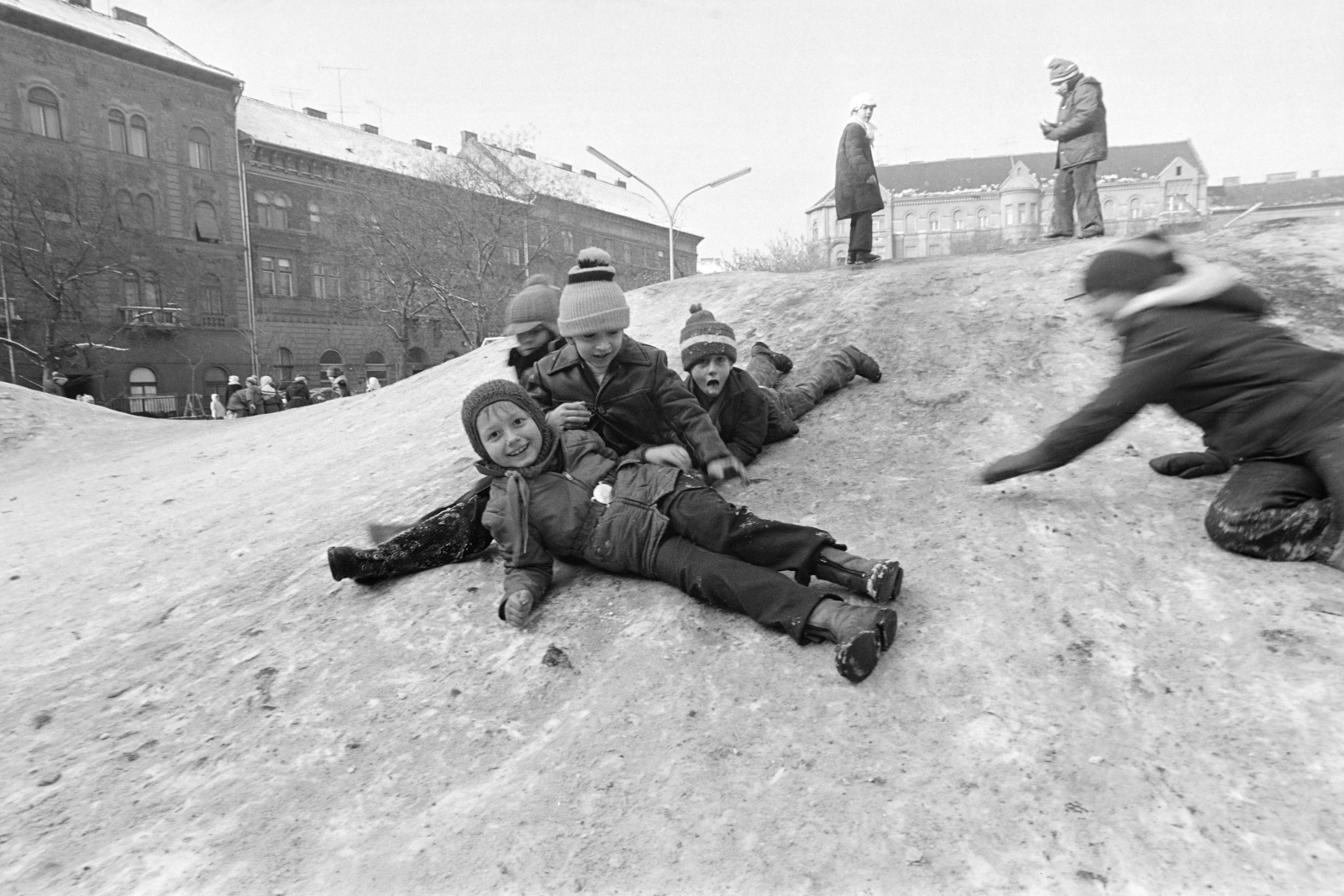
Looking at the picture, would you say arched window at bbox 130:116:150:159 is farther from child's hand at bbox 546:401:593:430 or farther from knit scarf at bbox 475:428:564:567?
knit scarf at bbox 475:428:564:567

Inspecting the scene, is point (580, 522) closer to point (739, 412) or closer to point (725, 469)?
point (725, 469)

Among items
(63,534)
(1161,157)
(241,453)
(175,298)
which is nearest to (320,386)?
(175,298)

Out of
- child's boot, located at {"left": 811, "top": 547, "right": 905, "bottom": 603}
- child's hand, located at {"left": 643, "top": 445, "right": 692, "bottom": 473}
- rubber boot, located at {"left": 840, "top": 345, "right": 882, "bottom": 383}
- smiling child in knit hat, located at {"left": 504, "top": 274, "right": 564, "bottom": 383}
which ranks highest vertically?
smiling child in knit hat, located at {"left": 504, "top": 274, "right": 564, "bottom": 383}

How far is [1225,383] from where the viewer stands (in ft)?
10.0

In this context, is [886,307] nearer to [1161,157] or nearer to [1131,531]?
[1131,531]

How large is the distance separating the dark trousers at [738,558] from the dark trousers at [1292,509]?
150 cm

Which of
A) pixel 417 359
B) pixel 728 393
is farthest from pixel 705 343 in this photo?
pixel 417 359

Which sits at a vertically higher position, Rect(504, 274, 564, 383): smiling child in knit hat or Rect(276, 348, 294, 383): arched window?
Rect(504, 274, 564, 383): smiling child in knit hat

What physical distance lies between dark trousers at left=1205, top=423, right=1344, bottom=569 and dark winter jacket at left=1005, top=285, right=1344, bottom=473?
0.06 m

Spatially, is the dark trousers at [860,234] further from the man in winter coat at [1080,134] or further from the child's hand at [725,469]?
the child's hand at [725,469]

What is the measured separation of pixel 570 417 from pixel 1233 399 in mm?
2679

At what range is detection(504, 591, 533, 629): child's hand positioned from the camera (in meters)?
3.10

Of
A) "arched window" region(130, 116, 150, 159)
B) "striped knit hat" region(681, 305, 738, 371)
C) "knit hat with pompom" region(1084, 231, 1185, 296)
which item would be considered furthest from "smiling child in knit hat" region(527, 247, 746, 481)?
"arched window" region(130, 116, 150, 159)

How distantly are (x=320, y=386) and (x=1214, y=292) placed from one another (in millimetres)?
36977
